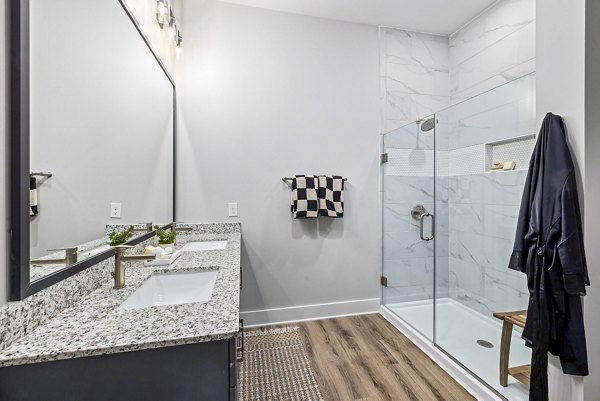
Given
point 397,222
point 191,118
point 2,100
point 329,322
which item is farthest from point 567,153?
point 191,118

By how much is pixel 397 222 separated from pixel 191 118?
2.14 m

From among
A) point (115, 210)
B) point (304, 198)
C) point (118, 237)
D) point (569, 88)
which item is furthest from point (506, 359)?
point (115, 210)

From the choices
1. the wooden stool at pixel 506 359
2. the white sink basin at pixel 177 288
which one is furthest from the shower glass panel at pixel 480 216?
the white sink basin at pixel 177 288

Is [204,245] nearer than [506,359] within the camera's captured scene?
No

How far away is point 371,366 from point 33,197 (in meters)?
2.01

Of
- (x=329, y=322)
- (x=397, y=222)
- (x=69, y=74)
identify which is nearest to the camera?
(x=69, y=74)

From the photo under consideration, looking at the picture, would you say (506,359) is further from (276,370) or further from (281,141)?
(281,141)

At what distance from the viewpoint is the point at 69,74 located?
3.24 ft

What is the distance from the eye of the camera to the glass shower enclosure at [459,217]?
2066mm

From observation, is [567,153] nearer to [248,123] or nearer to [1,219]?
[1,219]

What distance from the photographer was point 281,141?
2.51 metres

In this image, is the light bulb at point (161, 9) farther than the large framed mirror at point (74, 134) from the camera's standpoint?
Yes

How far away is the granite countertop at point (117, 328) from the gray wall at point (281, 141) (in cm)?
140

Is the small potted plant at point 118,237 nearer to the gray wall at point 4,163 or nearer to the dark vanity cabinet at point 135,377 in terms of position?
the gray wall at point 4,163
